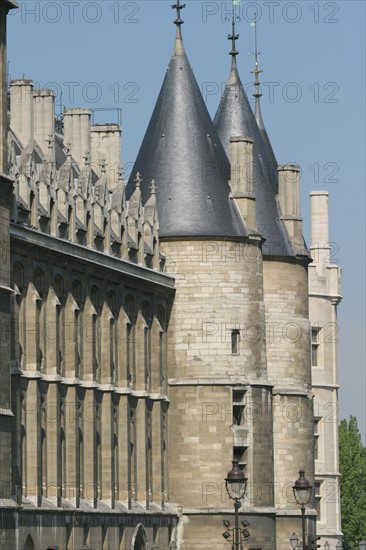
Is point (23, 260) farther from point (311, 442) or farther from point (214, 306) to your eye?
point (311, 442)

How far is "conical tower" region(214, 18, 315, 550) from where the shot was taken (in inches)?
3509

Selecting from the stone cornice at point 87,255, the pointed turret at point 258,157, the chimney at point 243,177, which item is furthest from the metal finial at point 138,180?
the pointed turret at point 258,157

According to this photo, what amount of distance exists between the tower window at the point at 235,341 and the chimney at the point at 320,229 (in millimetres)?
17992

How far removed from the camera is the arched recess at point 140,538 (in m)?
81.1

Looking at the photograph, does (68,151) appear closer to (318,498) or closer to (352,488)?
(318,498)

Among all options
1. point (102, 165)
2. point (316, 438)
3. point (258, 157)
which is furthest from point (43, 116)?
point (316, 438)

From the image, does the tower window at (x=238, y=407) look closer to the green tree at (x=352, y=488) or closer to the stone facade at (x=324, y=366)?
the stone facade at (x=324, y=366)

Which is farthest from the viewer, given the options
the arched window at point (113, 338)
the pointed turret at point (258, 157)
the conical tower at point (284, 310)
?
the pointed turret at point (258, 157)

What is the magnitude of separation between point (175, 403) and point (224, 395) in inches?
64.9

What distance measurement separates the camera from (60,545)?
7419 centimetres

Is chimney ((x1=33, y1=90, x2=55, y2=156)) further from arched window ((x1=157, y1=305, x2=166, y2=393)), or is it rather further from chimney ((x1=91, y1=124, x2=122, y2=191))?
arched window ((x1=157, y1=305, x2=166, y2=393))

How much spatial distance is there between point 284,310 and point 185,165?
682 centimetres

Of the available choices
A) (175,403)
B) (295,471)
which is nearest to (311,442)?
(295,471)

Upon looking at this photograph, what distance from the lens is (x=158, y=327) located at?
3332 inches
